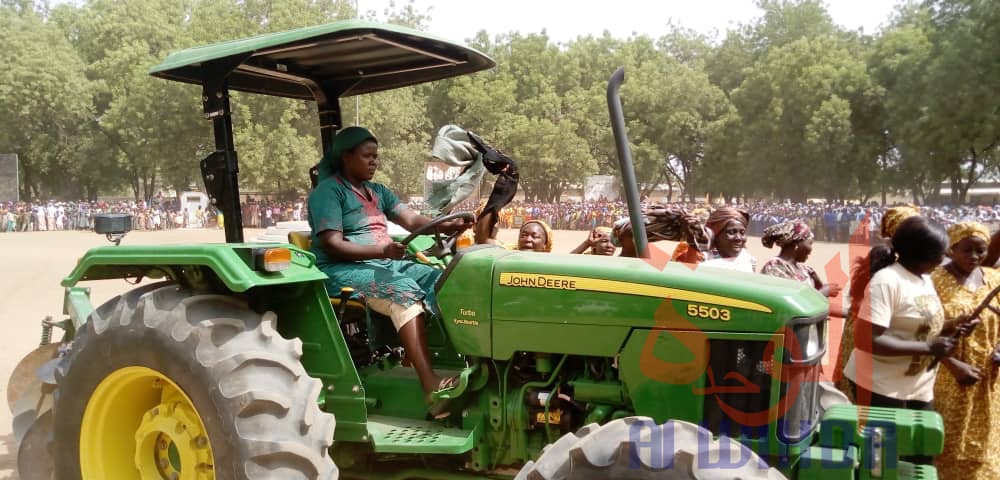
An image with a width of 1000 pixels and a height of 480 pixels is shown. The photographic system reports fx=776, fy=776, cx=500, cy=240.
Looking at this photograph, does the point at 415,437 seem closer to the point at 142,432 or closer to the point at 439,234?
the point at 439,234

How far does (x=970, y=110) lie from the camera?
29922mm

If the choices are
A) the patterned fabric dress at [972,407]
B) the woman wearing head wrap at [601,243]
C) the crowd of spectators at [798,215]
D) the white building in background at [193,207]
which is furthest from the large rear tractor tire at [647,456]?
the white building in background at [193,207]

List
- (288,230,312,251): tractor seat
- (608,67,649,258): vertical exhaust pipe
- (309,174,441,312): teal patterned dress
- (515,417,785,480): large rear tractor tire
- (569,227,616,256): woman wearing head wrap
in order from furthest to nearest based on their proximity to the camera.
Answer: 1. (569,227,616,256): woman wearing head wrap
2. (288,230,312,251): tractor seat
3. (309,174,441,312): teal patterned dress
4. (608,67,649,258): vertical exhaust pipe
5. (515,417,785,480): large rear tractor tire

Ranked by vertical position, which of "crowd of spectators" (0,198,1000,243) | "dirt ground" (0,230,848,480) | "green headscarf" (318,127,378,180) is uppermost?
"green headscarf" (318,127,378,180)

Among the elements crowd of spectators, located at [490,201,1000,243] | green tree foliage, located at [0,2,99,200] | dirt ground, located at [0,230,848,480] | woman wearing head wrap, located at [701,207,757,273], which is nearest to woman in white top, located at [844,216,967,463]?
dirt ground, located at [0,230,848,480]

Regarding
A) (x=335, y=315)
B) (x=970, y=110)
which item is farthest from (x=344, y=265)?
(x=970, y=110)

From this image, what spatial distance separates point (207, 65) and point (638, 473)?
3019mm

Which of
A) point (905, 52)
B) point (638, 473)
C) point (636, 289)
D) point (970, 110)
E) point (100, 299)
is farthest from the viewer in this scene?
point (905, 52)

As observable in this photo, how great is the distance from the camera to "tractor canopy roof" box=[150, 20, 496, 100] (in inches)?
147

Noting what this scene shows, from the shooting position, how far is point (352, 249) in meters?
3.89

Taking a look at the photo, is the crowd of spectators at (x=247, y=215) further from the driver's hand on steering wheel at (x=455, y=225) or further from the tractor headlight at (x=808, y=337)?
the tractor headlight at (x=808, y=337)

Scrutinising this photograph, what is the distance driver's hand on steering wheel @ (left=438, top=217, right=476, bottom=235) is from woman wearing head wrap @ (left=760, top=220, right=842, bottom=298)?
2636mm

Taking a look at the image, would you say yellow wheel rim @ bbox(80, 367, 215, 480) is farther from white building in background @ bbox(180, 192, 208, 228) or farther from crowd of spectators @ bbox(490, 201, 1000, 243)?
white building in background @ bbox(180, 192, 208, 228)

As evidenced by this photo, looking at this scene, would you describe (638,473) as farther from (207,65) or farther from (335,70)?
(335,70)
